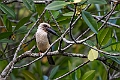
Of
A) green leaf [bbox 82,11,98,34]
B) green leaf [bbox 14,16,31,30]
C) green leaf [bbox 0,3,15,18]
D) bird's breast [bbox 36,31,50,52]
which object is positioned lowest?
bird's breast [bbox 36,31,50,52]

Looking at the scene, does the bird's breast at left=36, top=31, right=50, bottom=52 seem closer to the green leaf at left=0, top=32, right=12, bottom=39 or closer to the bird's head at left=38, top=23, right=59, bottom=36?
the bird's head at left=38, top=23, right=59, bottom=36

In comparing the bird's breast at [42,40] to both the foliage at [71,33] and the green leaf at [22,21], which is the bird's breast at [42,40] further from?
the green leaf at [22,21]

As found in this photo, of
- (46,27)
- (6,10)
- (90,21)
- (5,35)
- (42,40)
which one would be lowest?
(42,40)

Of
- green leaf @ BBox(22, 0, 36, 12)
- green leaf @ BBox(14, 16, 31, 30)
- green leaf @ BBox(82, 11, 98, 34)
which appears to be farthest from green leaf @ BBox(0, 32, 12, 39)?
green leaf @ BBox(82, 11, 98, 34)

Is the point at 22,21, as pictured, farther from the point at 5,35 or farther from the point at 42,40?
the point at 42,40

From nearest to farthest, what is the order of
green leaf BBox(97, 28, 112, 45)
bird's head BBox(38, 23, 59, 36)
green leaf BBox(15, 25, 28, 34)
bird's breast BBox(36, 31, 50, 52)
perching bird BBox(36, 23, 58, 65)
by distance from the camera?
green leaf BBox(97, 28, 112, 45), green leaf BBox(15, 25, 28, 34), bird's head BBox(38, 23, 59, 36), perching bird BBox(36, 23, 58, 65), bird's breast BBox(36, 31, 50, 52)

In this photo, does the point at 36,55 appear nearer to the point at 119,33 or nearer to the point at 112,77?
the point at 112,77

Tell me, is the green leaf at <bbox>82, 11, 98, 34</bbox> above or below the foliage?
above

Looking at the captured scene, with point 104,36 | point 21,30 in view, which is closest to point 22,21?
point 21,30

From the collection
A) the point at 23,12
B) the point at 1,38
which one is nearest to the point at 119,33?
the point at 1,38

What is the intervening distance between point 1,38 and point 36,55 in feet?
1.44

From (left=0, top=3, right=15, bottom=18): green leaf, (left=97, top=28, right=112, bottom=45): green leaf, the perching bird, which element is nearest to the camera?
(left=97, top=28, right=112, bottom=45): green leaf

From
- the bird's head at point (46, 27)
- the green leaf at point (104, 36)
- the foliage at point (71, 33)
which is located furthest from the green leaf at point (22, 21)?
the green leaf at point (104, 36)

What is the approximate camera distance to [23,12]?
595 cm
